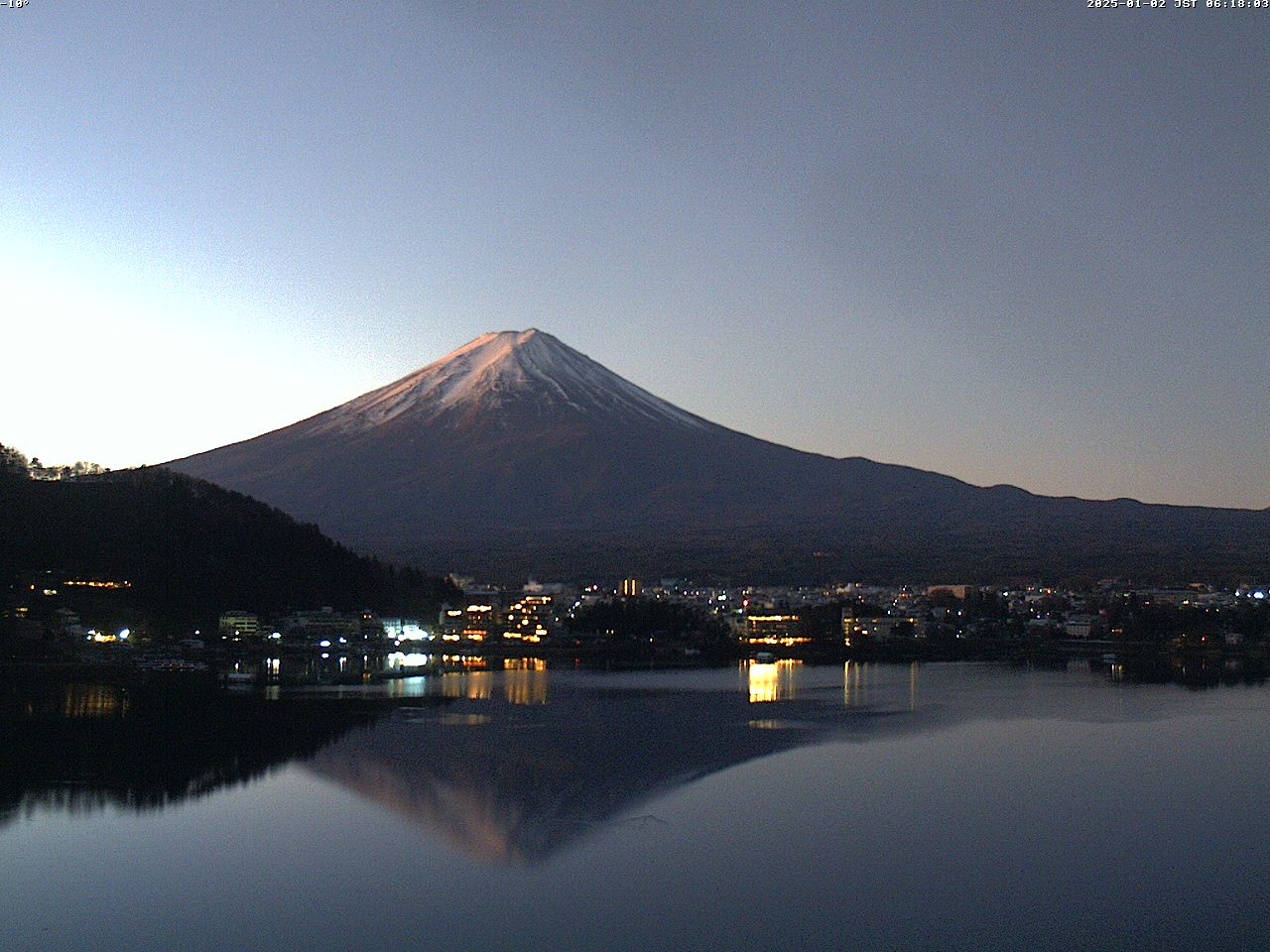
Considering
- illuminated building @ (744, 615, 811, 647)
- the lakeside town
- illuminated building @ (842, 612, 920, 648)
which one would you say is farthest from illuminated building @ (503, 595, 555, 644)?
illuminated building @ (842, 612, 920, 648)

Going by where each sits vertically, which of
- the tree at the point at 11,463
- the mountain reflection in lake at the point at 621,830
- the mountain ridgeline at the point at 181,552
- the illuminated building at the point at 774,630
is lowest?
the mountain reflection in lake at the point at 621,830

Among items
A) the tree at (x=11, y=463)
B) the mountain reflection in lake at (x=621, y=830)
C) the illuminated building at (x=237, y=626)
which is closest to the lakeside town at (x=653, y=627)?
the illuminated building at (x=237, y=626)

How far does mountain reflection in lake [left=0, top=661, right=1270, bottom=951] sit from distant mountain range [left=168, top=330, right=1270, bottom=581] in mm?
47657

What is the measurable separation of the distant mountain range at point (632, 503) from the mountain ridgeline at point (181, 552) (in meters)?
21.9

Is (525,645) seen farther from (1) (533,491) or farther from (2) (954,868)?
(1) (533,491)

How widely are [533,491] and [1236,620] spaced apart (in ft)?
141

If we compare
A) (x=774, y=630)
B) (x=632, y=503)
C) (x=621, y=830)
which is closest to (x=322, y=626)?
(x=774, y=630)

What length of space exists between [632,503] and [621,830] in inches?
2676

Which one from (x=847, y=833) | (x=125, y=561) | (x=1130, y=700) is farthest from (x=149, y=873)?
(x=125, y=561)

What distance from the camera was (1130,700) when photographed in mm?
21078

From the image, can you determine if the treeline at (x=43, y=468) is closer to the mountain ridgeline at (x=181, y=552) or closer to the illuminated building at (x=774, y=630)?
the mountain ridgeline at (x=181, y=552)

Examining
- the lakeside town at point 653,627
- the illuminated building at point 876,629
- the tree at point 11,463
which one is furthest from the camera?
the illuminated building at point 876,629

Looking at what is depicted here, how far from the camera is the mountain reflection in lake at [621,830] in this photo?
25.8ft

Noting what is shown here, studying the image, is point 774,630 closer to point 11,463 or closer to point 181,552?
point 181,552
